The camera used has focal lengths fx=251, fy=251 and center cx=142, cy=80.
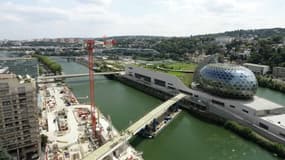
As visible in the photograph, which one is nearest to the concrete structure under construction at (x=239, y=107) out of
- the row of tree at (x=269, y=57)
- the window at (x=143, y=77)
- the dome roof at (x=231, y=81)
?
the dome roof at (x=231, y=81)

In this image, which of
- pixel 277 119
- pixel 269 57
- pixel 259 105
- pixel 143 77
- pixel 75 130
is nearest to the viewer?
pixel 277 119

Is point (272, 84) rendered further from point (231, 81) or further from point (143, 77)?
point (143, 77)

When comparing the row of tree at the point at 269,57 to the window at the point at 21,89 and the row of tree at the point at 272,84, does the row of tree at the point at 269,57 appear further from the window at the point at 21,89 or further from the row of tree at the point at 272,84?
the window at the point at 21,89

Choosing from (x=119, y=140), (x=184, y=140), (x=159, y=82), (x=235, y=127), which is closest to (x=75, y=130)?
(x=119, y=140)

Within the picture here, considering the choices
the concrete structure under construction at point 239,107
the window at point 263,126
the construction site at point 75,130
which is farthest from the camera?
the window at point 263,126

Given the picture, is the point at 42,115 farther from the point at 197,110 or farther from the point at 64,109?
the point at 197,110

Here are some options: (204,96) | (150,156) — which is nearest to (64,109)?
(150,156)

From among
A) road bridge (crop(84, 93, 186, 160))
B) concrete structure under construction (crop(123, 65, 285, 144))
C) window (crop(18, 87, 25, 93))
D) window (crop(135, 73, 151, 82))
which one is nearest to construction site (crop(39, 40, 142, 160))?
road bridge (crop(84, 93, 186, 160))
